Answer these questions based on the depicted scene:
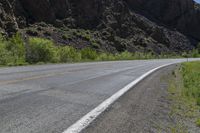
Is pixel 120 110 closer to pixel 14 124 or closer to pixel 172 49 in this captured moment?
pixel 14 124

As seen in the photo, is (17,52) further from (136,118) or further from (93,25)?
(93,25)

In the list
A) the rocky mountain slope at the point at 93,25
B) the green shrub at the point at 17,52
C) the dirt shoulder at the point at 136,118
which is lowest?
the dirt shoulder at the point at 136,118

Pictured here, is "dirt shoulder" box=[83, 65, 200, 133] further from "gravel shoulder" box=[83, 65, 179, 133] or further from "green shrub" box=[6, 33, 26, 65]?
"green shrub" box=[6, 33, 26, 65]

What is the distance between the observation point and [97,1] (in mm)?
86750

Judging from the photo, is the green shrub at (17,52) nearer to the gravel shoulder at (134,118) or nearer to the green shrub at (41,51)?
the green shrub at (41,51)

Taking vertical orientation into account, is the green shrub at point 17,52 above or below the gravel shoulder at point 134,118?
above

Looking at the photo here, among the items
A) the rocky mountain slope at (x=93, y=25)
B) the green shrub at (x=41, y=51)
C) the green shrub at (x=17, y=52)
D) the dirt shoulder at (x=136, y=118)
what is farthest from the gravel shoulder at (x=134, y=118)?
the rocky mountain slope at (x=93, y=25)

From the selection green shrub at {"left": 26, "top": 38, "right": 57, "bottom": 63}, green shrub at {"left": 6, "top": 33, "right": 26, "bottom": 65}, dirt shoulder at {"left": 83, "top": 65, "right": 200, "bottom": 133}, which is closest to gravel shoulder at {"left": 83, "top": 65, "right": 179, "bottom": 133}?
dirt shoulder at {"left": 83, "top": 65, "right": 200, "bottom": 133}

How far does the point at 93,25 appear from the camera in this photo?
82.1 m

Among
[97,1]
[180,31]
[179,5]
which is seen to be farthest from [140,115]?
[179,5]

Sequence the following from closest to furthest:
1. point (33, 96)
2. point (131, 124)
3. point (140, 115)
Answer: point (131, 124)
point (140, 115)
point (33, 96)

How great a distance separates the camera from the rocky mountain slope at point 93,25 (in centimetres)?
6744

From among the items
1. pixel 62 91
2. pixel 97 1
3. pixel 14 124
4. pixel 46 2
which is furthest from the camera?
pixel 97 1

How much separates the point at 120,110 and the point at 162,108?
4.29ft
